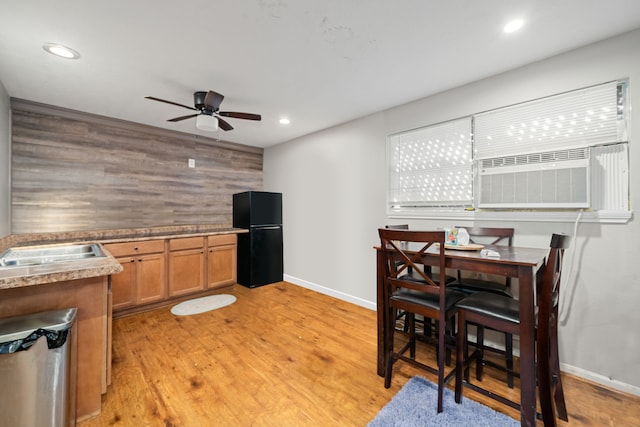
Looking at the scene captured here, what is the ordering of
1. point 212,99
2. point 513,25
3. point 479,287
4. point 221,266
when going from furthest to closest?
1. point 221,266
2. point 212,99
3. point 479,287
4. point 513,25

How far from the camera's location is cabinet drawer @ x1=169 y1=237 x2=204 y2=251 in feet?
11.3

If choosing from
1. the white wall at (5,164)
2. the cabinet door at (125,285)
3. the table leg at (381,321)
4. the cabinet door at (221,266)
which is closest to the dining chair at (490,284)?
the table leg at (381,321)

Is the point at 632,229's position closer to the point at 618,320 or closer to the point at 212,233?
the point at 618,320

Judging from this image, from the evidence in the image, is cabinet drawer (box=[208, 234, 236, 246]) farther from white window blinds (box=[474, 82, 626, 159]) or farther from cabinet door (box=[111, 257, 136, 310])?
white window blinds (box=[474, 82, 626, 159])

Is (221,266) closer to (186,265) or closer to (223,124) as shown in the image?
(186,265)

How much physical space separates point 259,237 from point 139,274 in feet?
5.36

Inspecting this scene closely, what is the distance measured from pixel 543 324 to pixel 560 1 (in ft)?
5.93

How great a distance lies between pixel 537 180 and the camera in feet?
7.00

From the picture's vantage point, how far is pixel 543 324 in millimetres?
1408

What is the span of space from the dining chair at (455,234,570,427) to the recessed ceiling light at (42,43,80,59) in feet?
10.8

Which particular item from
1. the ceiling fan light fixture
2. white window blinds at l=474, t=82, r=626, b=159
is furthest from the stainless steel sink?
white window blinds at l=474, t=82, r=626, b=159

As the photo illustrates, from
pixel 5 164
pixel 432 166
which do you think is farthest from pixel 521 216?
pixel 5 164

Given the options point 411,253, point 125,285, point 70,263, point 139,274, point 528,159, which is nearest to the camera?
point 70,263

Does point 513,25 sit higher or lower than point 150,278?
higher
